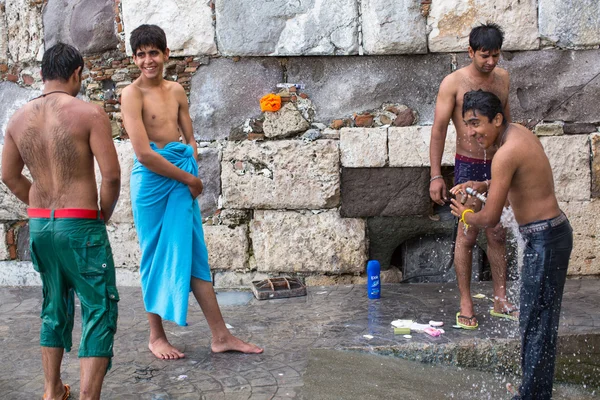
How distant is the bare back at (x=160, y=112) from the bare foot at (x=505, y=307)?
8.11 ft

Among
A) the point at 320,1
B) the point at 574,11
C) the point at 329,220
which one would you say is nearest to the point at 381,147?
the point at 329,220

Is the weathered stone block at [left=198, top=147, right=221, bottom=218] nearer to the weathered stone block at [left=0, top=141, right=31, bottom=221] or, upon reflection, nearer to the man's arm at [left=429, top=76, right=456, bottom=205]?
the weathered stone block at [left=0, top=141, right=31, bottom=221]

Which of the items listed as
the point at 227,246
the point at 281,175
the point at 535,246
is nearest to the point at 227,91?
the point at 281,175

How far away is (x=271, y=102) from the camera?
20.6 feet

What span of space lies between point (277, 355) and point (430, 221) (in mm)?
2233

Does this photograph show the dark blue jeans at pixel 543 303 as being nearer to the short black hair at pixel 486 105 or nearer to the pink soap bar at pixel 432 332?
the short black hair at pixel 486 105

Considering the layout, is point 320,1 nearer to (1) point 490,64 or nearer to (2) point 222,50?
(2) point 222,50

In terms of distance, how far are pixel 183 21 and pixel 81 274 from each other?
316 centimetres

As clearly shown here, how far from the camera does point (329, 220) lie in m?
6.33

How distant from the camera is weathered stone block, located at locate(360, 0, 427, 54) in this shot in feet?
19.9

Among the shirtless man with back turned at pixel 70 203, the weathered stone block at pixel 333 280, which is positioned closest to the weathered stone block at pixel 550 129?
the weathered stone block at pixel 333 280

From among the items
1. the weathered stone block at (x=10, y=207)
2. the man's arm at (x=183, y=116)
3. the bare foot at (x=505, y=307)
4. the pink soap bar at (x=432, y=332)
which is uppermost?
the man's arm at (x=183, y=116)

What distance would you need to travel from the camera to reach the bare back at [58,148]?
3637mm

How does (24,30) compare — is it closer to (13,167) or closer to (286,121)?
(286,121)
